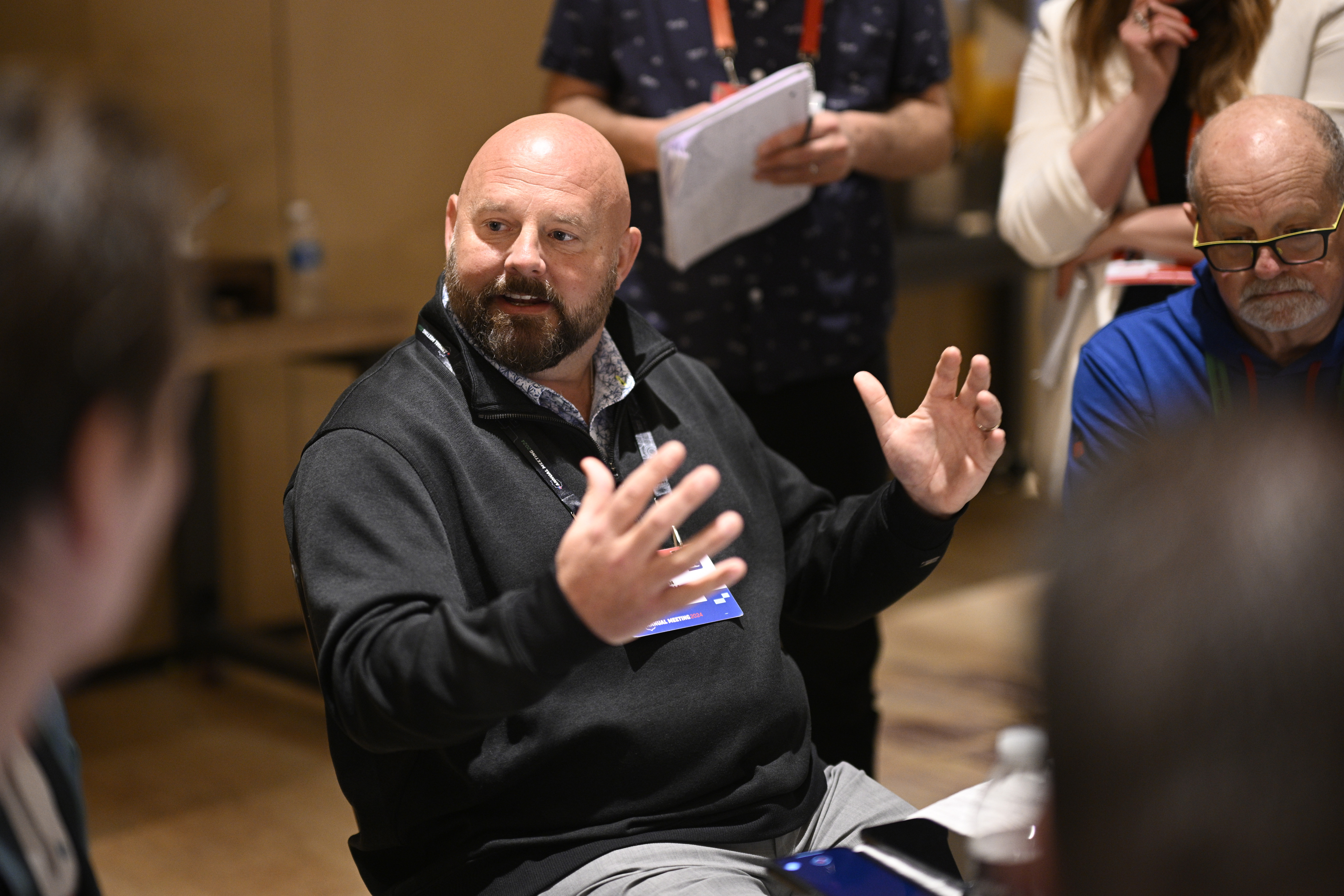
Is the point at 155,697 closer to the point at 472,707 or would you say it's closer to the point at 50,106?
the point at 472,707

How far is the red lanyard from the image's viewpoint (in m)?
2.44

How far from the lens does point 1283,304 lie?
202 cm


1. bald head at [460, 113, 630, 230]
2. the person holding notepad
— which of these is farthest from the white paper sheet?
the person holding notepad

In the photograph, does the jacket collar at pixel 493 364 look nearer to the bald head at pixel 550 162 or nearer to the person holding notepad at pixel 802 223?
the bald head at pixel 550 162

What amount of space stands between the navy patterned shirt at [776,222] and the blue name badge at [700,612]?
2.77 feet

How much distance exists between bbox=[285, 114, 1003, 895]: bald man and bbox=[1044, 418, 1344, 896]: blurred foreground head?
1.80 ft

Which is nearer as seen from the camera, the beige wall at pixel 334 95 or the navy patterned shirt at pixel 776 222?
the navy patterned shirt at pixel 776 222

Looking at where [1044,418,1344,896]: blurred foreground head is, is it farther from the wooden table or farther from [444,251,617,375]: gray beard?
the wooden table

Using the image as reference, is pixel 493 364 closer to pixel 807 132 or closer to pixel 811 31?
pixel 807 132

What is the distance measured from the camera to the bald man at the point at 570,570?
130 cm

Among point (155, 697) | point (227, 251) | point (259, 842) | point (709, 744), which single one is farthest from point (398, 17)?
point (709, 744)

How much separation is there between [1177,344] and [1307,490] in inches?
60.3

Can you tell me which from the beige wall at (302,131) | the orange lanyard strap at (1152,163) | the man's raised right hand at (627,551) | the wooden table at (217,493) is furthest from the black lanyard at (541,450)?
the beige wall at (302,131)

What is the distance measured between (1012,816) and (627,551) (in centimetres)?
47
